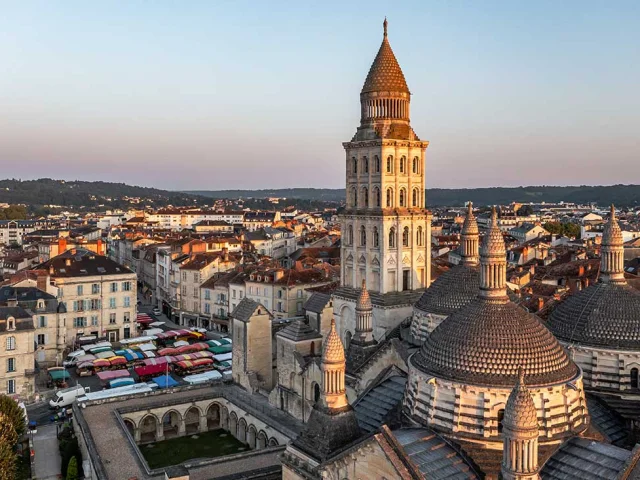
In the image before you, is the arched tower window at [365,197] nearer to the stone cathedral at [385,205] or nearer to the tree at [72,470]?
the stone cathedral at [385,205]

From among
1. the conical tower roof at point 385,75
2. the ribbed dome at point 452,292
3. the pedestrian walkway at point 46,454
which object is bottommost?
the pedestrian walkway at point 46,454

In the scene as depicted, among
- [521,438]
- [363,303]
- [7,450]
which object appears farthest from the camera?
[363,303]

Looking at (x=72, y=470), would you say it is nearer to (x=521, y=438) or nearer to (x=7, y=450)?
(x=7, y=450)

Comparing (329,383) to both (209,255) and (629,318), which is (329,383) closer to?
(629,318)

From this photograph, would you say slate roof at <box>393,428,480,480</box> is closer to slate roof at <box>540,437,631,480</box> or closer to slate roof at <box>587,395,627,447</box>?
slate roof at <box>540,437,631,480</box>

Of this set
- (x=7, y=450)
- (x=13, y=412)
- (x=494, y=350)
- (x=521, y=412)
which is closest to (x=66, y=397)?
(x=13, y=412)

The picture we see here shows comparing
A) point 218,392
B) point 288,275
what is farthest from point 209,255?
point 218,392

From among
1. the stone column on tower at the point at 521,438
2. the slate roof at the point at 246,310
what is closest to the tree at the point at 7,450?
the slate roof at the point at 246,310
